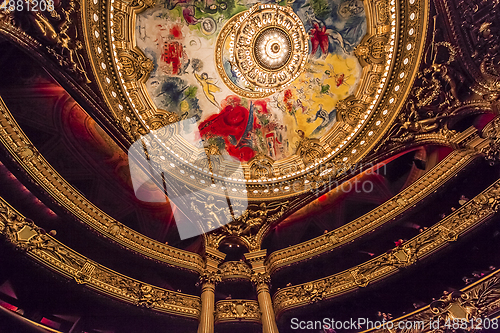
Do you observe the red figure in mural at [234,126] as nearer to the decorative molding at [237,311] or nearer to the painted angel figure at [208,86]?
the painted angel figure at [208,86]

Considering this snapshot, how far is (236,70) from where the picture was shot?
492 inches

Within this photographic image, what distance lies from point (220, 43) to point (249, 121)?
3273 millimetres

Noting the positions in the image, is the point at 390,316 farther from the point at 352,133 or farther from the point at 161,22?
the point at 161,22

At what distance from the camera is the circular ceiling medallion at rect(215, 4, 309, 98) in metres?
11.7

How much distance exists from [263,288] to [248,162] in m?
5.16

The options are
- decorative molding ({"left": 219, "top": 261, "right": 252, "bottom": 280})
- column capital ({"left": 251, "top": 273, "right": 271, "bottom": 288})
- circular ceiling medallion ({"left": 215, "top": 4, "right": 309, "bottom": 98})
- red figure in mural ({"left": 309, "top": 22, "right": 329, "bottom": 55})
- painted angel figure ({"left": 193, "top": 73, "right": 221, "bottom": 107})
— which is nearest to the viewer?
column capital ({"left": 251, "top": 273, "right": 271, "bottom": 288})

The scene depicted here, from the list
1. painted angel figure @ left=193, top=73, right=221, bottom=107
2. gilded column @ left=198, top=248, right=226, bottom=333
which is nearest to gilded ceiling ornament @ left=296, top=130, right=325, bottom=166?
painted angel figure @ left=193, top=73, right=221, bottom=107

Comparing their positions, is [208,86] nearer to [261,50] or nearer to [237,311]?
[261,50]

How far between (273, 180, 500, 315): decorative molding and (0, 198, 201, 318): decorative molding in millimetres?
2988

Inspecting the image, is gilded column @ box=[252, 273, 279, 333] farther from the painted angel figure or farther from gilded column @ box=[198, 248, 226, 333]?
the painted angel figure

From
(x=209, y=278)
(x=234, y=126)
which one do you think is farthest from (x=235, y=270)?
(x=234, y=126)

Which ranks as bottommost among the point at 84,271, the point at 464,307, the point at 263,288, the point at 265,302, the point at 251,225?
the point at 464,307

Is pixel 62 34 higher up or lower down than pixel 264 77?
lower down

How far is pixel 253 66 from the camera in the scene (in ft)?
41.4
